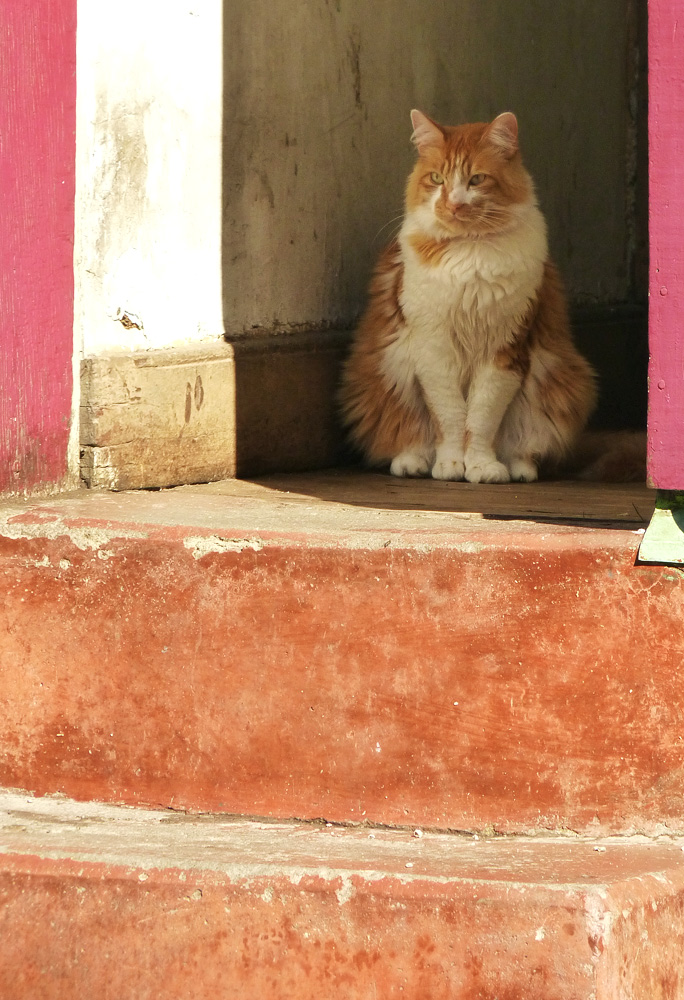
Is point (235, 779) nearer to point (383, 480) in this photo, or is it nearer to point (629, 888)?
point (629, 888)

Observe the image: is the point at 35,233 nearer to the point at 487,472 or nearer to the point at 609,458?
the point at 487,472

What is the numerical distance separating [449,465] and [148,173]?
1.25 meters

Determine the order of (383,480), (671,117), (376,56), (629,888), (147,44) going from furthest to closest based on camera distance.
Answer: (376,56) → (383,480) → (147,44) → (671,117) → (629,888)

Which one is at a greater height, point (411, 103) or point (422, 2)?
point (422, 2)

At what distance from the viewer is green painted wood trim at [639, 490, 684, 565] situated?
2.27 m

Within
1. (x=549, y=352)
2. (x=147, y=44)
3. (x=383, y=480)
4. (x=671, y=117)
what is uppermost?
(x=147, y=44)

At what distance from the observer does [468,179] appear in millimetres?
3674

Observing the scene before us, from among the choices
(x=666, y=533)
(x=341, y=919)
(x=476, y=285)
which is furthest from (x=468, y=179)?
(x=341, y=919)

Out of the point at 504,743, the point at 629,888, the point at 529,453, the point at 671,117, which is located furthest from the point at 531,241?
the point at 629,888

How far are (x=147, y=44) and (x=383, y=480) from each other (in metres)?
1.38

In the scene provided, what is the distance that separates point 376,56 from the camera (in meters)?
4.01

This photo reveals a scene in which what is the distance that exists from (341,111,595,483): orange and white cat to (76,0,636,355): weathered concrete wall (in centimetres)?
29

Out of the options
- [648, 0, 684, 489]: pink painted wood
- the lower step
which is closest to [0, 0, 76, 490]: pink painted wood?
the lower step

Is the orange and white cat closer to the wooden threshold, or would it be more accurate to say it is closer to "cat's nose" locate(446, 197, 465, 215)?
"cat's nose" locate(446, 197, 465, 215)
